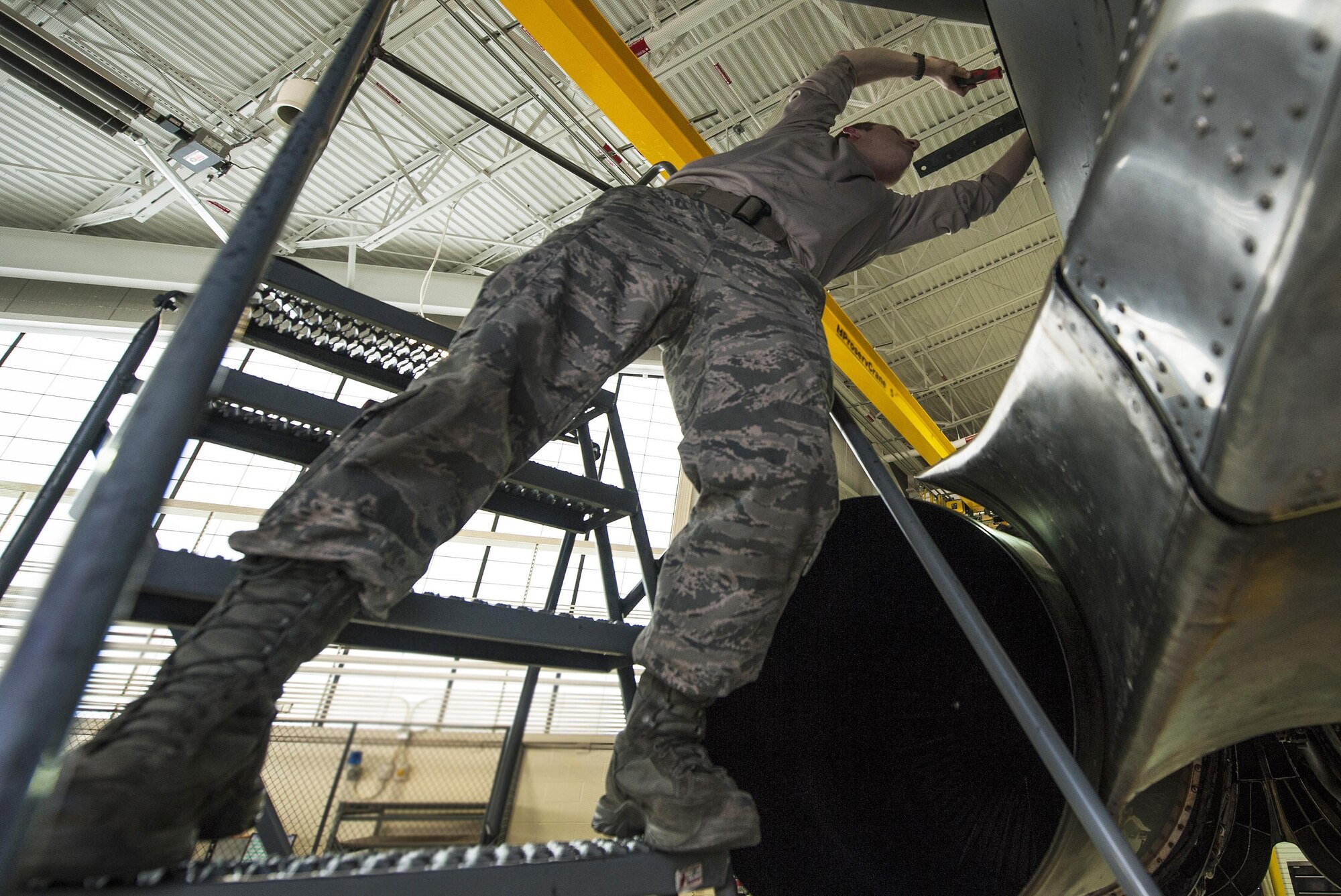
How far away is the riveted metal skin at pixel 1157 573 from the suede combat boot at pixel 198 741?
0.89 meters

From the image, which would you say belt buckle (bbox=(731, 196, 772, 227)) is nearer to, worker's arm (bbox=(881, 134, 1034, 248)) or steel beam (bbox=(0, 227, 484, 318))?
worker's arm (bbox=(881, 134, 1034, 248))

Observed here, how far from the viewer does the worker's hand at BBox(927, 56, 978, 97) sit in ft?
6.69

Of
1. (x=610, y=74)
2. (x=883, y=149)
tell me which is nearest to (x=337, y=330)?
(x=883, y=149)

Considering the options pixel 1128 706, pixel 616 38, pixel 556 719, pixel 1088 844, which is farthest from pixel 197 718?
pixel 556 719

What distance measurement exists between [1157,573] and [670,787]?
2.09ft

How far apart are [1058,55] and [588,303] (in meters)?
0.73

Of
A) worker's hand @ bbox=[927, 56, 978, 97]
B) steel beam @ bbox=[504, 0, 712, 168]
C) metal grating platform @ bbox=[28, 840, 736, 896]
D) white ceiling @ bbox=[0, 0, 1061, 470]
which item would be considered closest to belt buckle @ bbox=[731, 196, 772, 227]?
worker's hand @ bbox=[927, 56, 978, 97]

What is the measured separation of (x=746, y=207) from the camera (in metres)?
1.48

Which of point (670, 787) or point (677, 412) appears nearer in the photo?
point (670, 787)

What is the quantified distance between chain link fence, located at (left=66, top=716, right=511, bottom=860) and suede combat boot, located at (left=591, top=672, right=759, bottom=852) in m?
7.16

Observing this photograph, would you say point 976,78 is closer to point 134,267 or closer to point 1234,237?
point 1234,237

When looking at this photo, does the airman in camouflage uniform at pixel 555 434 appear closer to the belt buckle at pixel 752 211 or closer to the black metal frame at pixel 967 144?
the belt buckle at pixel 752 211

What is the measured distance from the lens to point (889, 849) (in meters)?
1.42

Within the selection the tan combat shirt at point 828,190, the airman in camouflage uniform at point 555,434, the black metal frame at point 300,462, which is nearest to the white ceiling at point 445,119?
the tan combat shirt at point 828,190
